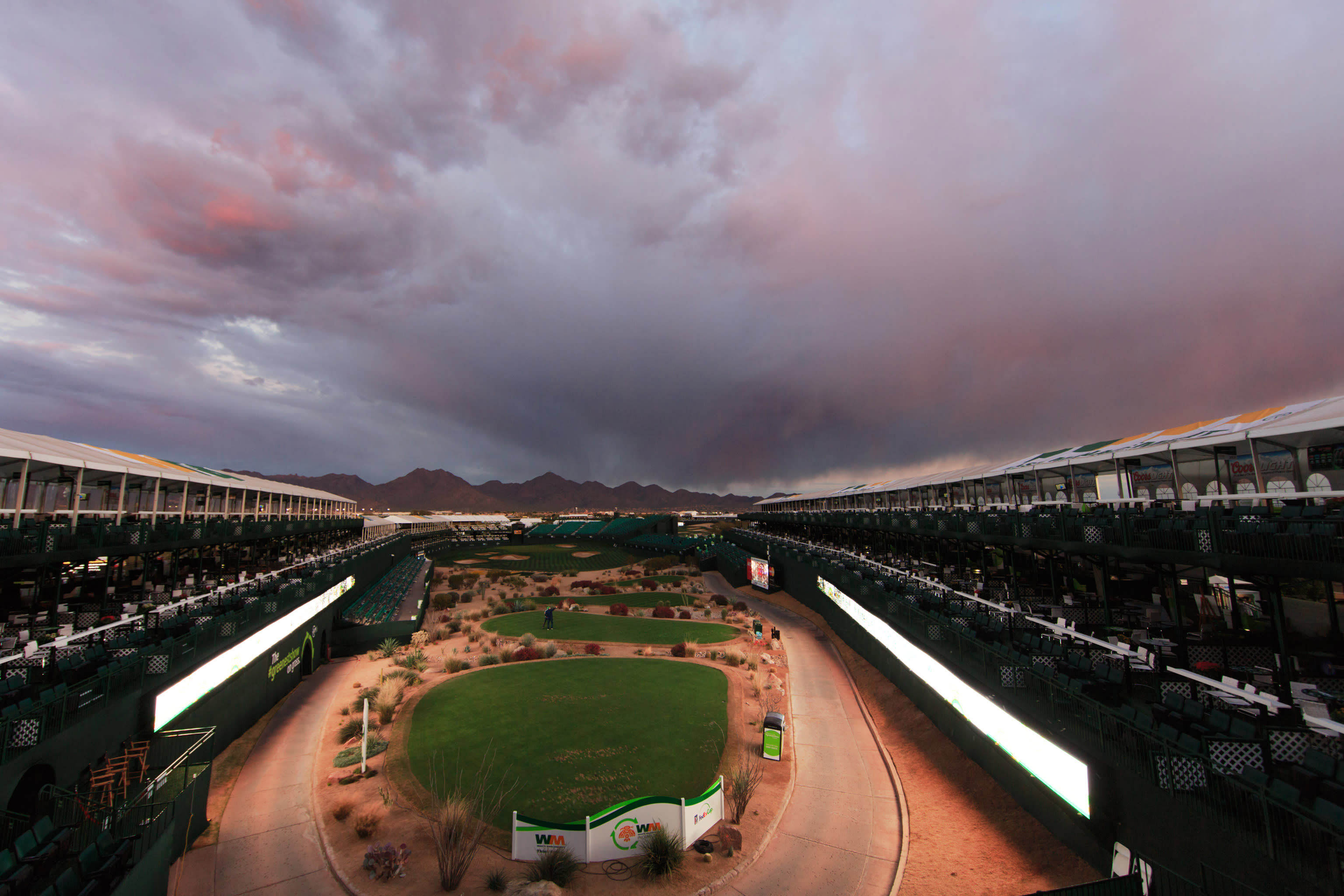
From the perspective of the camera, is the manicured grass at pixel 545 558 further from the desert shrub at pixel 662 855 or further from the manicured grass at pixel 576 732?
the desert shrub at pixel 662 855

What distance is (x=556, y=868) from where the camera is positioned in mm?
12969

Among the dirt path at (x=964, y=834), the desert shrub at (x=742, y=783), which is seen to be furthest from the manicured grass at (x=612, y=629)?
the dirt path at (x=964, y=834)

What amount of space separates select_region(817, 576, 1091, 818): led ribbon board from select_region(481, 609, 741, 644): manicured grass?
14.9 metres

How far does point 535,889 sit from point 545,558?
7561 cm

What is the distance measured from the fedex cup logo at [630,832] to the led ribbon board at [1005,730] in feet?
33.5

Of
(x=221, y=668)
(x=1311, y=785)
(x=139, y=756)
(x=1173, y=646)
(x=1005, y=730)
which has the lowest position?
(x=139, y=756)

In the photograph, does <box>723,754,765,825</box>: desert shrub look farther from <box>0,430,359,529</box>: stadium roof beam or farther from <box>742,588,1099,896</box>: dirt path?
<box>0,430,359,529</box>: stadium roof beam

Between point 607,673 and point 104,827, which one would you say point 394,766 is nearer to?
point 104,827

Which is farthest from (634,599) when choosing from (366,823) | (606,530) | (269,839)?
(606,530)

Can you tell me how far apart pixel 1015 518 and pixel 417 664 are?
3194 centimetres

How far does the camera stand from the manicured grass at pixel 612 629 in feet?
118

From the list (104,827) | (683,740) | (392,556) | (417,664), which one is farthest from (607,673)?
(392,556)

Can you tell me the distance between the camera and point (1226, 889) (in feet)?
27.1

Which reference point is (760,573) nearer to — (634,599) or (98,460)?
(634,599)
